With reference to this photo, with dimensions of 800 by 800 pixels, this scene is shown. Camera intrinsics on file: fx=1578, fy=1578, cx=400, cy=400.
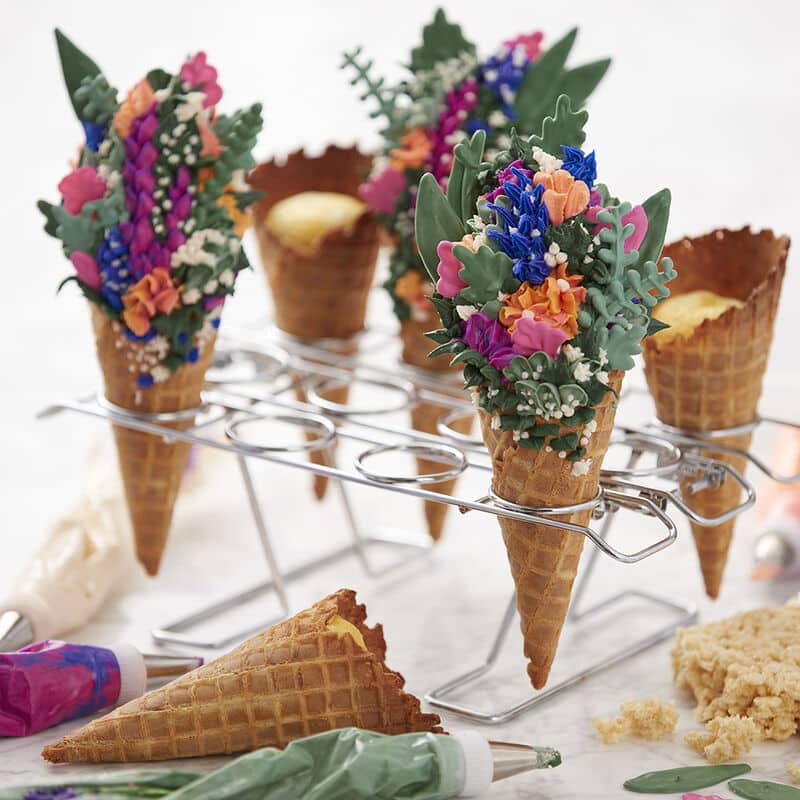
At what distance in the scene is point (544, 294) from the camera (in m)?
2.24

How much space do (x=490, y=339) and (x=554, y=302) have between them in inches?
4.4

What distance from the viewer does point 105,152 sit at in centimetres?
274

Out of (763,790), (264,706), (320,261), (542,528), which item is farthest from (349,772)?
(320,261)

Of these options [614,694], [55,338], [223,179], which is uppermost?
[55,338]

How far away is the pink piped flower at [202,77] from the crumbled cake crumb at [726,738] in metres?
1.35

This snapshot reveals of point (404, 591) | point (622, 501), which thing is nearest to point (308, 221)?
point (404, 591)

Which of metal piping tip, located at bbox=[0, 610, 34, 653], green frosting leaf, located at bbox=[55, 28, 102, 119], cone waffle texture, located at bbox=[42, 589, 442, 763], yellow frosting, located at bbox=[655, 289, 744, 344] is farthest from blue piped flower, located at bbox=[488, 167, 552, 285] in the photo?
metal piping tip, located at bbox=[0, 610, 34, 653]

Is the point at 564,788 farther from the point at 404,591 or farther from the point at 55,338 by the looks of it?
the point at 55,338

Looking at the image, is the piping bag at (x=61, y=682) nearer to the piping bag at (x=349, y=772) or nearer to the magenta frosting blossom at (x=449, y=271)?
the piping bag at (x=349, y=772)

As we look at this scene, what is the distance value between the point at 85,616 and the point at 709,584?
1162mm

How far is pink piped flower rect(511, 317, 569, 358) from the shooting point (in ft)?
7.26

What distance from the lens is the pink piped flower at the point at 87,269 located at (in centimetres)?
273

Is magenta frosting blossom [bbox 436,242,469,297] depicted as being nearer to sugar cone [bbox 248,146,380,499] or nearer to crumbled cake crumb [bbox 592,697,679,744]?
crumbled cake crumb [bbox 592,697,679,744]

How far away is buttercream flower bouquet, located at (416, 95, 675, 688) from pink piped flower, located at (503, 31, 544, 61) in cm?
75
